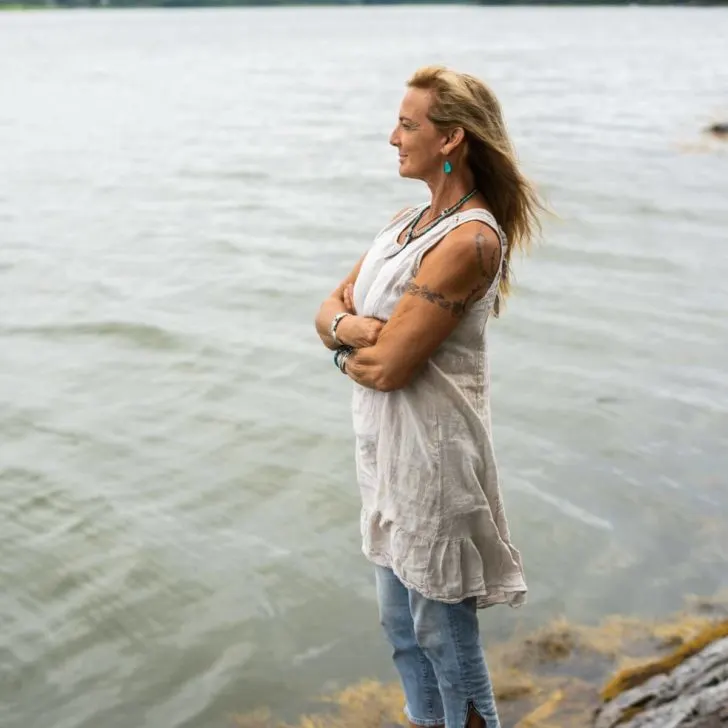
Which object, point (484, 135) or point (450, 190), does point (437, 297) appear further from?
point (484, 135)

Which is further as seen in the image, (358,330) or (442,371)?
(358,330)

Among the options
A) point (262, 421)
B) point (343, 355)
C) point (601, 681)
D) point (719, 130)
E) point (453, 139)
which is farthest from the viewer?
point (719, 130)

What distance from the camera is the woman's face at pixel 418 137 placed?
312 centimetres

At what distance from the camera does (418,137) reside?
3.14 m

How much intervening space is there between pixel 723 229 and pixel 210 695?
12.3 m

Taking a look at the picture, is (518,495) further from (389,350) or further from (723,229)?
(723,229)

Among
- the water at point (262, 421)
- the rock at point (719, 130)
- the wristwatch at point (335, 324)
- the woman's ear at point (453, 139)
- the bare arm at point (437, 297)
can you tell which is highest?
the woman's ear at point (453, 139)

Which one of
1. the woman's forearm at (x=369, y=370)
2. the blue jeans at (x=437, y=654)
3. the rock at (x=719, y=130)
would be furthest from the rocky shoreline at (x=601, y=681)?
the rock at (x=719, y=130)

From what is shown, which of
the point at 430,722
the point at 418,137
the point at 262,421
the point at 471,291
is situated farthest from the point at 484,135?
the point at 262,421

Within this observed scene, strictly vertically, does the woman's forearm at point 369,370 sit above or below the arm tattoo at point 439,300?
below

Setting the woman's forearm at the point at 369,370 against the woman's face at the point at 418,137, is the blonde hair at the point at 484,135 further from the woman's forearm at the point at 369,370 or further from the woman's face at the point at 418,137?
the woman's forearm at the point at 369,370

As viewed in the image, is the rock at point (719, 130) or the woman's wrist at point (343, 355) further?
the rock at point (719, 130)

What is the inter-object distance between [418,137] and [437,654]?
5.37 ft

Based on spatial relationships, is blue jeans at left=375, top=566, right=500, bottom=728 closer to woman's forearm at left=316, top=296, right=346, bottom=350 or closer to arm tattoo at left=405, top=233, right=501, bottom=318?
woman's forearm at left=316, top=296, right=346, bottom=350
